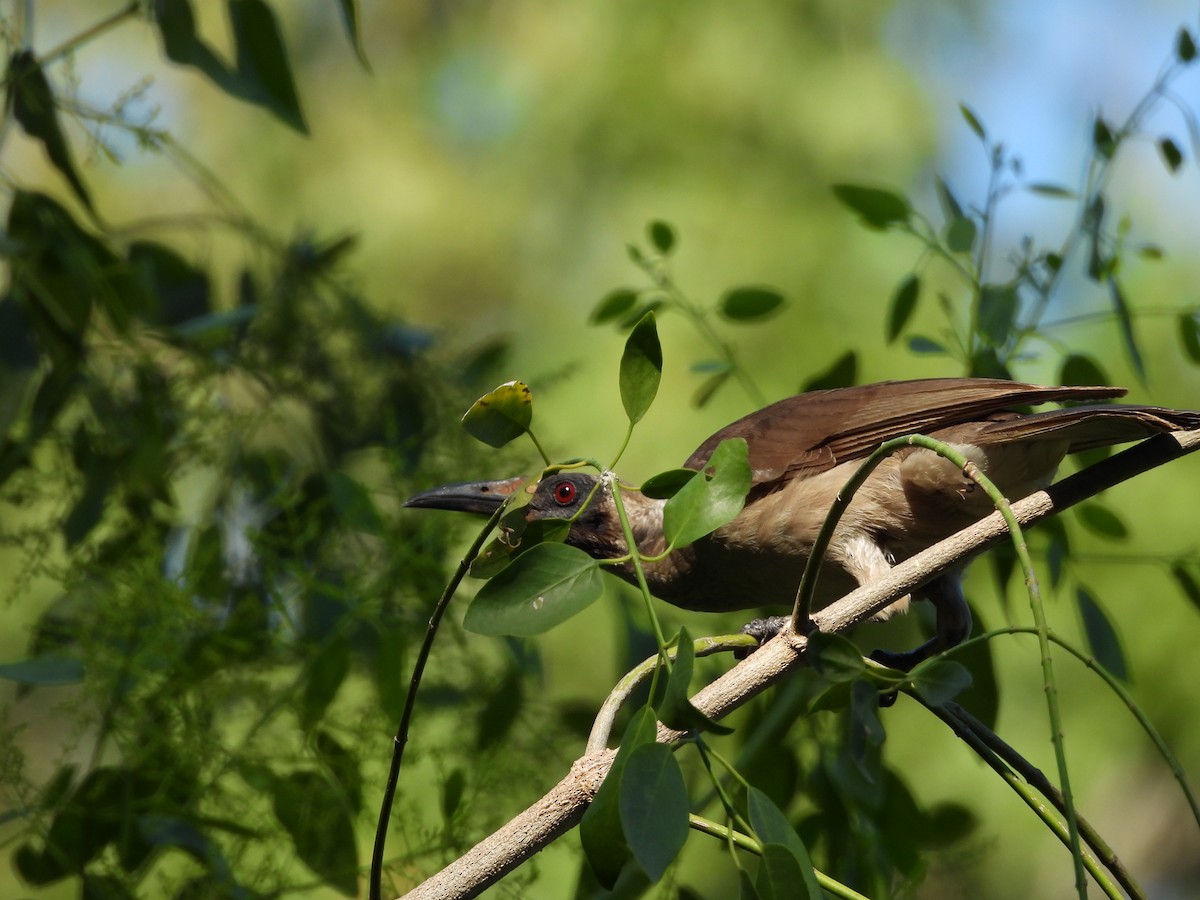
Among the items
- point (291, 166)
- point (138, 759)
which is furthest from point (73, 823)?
point (291, 166)

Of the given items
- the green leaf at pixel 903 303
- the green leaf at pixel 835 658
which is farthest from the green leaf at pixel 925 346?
the green leaf at pixel 835 658

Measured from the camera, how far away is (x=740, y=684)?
157 centimetres

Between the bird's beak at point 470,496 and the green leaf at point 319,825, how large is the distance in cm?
68

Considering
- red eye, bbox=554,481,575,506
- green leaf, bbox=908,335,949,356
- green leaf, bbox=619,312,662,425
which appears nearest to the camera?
green leaf, bbox=619,312,662,425

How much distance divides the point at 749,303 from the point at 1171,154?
93 cm

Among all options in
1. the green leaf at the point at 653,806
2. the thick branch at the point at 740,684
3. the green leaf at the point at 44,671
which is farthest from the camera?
the green leaf at the point at 44,671

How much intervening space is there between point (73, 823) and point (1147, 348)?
5.10m

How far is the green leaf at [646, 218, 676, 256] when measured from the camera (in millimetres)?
2824

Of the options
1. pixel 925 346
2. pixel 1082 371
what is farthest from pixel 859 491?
pixel 1082 371

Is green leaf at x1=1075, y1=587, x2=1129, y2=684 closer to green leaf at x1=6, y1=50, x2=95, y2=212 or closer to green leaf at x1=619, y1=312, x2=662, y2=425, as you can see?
green leaf at x1=619, y1=312, x2=662, y2=425

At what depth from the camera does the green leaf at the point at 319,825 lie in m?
2.33

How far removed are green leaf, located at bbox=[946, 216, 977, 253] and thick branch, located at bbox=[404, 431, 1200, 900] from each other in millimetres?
923

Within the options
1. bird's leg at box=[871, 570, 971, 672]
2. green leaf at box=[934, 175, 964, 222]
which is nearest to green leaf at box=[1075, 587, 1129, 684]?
Answer: bird's leg at box=[871, 570, 971, 672]

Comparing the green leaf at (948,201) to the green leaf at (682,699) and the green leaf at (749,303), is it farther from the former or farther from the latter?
the green leaf at (682,699)
